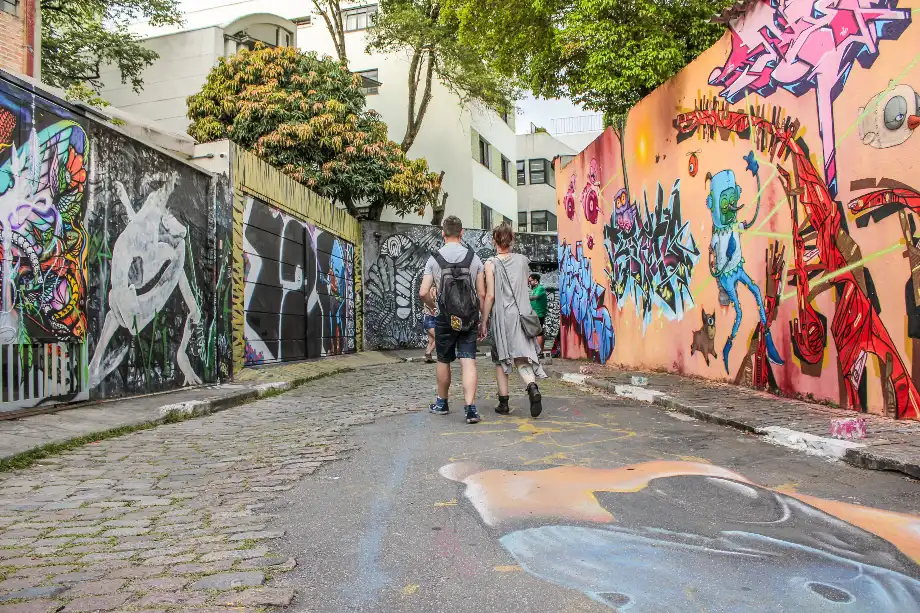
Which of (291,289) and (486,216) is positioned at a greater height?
(486,216)

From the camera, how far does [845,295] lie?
20.5 ft

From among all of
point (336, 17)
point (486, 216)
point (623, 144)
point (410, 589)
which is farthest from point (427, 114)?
point (410, 589)

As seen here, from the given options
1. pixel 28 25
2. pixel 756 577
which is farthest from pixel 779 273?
pixel 28 25

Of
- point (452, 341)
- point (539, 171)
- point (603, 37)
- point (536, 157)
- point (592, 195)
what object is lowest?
point (452, 341)

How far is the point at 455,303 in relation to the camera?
6.43m

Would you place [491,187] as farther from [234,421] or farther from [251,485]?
[251,485]

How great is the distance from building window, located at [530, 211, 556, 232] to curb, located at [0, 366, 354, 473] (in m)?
29.0

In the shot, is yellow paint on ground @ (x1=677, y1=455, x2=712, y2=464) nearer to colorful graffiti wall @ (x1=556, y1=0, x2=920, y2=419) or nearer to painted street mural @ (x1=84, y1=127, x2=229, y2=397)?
colorful graffiti wall @ (x1=556, y1=0, x2=920, y2=419)

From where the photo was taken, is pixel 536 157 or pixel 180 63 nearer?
pixel 180 63

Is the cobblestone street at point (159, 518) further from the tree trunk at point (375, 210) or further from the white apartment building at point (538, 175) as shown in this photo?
the white apartment building at point (538, 175)

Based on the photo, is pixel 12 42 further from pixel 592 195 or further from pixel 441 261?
pixel 441 261

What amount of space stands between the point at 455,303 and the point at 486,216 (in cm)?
2471

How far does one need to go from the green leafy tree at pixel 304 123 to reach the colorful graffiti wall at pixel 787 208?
33.7 feet

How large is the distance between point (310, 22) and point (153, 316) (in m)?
23.9
